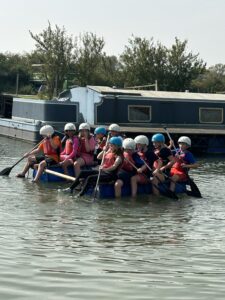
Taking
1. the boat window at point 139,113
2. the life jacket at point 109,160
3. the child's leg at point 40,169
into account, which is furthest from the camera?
the boat window at point 139,113

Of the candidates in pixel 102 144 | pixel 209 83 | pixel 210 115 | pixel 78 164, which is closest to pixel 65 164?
pixel 78 164

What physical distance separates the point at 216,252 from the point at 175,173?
628cm

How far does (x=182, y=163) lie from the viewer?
54.3 ft

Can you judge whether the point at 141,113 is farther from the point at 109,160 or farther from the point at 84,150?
the point at 109,160

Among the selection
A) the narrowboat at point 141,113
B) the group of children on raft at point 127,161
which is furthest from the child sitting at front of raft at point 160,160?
the narrowboat at point 141,113

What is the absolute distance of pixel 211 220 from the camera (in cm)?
1334

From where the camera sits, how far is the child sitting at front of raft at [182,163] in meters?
16.4

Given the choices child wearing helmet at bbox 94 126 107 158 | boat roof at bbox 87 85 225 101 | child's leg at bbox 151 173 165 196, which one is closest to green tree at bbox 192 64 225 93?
boat roof at bbox 87 85 225 101

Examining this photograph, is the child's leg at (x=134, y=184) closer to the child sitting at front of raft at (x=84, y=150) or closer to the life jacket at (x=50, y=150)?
the child sitting at front of raft at (x=84, y=150)

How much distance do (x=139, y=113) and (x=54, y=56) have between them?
1979 cm

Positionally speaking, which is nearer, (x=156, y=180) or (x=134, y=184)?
(x=134, y=184)

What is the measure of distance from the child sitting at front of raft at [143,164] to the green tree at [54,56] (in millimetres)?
35249

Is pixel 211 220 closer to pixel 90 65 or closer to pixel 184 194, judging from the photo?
A: pixel 184 194

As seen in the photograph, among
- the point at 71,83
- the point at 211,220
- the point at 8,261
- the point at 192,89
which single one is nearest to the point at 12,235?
the point at 8,261
